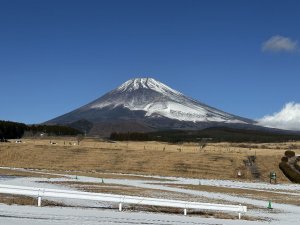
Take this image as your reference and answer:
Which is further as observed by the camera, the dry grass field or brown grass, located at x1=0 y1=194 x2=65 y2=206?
the dry grass field

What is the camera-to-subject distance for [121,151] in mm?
82625

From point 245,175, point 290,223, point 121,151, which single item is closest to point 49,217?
point 290,223

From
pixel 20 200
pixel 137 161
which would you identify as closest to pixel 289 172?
pixel 137 161

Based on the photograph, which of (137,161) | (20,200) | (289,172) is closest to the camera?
(20,200)

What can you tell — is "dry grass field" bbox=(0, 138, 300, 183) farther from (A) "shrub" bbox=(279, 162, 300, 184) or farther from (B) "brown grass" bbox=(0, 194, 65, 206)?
(B) "brown grass" bbox=(0, 194, 65, 206)

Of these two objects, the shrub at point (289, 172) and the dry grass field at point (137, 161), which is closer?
the shrub at point (289, 172)

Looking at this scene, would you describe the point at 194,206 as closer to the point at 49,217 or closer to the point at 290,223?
the point at 290,223

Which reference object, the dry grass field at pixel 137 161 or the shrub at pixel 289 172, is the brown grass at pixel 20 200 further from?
the shrub at pixel 289 172

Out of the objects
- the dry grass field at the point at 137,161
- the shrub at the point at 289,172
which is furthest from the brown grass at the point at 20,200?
the shrub at the point at 289,172

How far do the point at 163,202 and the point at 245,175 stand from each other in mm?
45990

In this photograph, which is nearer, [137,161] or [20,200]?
[20,200]

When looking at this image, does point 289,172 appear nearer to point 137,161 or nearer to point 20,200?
point 137,161

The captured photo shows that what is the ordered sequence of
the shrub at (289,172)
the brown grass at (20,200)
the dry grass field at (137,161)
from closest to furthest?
the brown grass at (20,200) → the shrub at (289,172) → the dry grass field at (137,161)

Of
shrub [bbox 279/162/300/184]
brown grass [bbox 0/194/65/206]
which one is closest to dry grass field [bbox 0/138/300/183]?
shrub [bbox 279/162/300/184]
